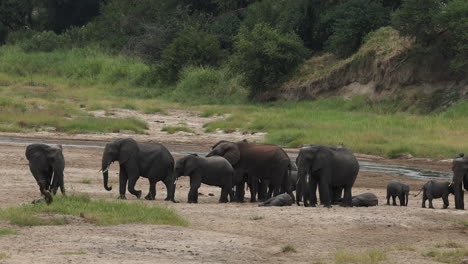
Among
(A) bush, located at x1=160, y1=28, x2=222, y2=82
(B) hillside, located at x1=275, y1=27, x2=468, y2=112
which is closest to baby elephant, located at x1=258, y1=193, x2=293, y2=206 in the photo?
(B) hillside, located at x1=275, y1=27, x2=468, y2=112

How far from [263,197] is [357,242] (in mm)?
7358

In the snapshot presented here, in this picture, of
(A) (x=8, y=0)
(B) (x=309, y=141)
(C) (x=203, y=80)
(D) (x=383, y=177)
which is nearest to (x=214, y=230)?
(D) (x=383, y=177)

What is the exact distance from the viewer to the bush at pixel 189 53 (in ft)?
194

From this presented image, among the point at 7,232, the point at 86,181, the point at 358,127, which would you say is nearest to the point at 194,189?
the point at 86,181

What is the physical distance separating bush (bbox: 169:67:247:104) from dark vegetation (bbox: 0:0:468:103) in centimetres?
12

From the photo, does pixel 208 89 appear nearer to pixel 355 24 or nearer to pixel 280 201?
pixel 355 24

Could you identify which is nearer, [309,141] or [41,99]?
[309,141]

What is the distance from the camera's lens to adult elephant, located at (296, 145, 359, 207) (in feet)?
67.1

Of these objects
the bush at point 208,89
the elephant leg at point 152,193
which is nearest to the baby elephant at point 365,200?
the elephant leg at point 152,193

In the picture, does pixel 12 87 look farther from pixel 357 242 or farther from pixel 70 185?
pixel 357 242

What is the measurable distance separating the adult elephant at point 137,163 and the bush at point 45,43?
5200 cm

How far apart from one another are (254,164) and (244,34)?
107 feet

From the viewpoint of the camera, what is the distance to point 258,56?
52.0 m

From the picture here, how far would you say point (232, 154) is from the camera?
22109 millimetres
